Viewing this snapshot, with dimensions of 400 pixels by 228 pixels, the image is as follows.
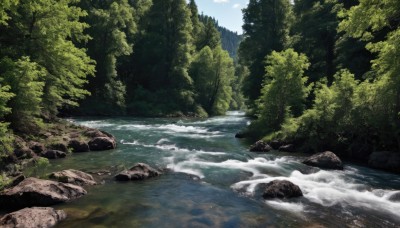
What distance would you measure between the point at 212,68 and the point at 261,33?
49.9ft

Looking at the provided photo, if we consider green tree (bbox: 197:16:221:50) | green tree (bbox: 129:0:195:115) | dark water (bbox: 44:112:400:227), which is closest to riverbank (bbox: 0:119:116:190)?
dark water (bbox: 44:112:400:227)

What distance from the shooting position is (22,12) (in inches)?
890

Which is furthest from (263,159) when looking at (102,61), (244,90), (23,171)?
(102,61)

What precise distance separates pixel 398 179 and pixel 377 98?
218 inches

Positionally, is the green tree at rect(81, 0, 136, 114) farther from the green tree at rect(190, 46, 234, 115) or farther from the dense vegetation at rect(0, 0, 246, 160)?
the green tree at rect(190, 46, 234, 115)

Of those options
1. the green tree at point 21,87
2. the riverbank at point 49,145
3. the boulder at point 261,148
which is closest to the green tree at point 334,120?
the boulder at point 261,148

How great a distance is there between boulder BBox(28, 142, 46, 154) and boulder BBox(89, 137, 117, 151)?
335cm

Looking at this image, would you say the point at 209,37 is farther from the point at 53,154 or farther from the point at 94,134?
the point at 53,154

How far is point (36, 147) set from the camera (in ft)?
65.7

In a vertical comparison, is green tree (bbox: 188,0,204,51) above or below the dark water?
above

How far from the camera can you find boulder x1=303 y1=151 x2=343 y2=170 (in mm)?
19547

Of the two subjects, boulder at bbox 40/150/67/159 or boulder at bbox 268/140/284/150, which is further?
boulder at bbox 268/140/284/150

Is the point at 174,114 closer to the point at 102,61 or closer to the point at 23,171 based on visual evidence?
the point at 102,61

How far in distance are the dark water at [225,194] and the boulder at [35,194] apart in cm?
53
